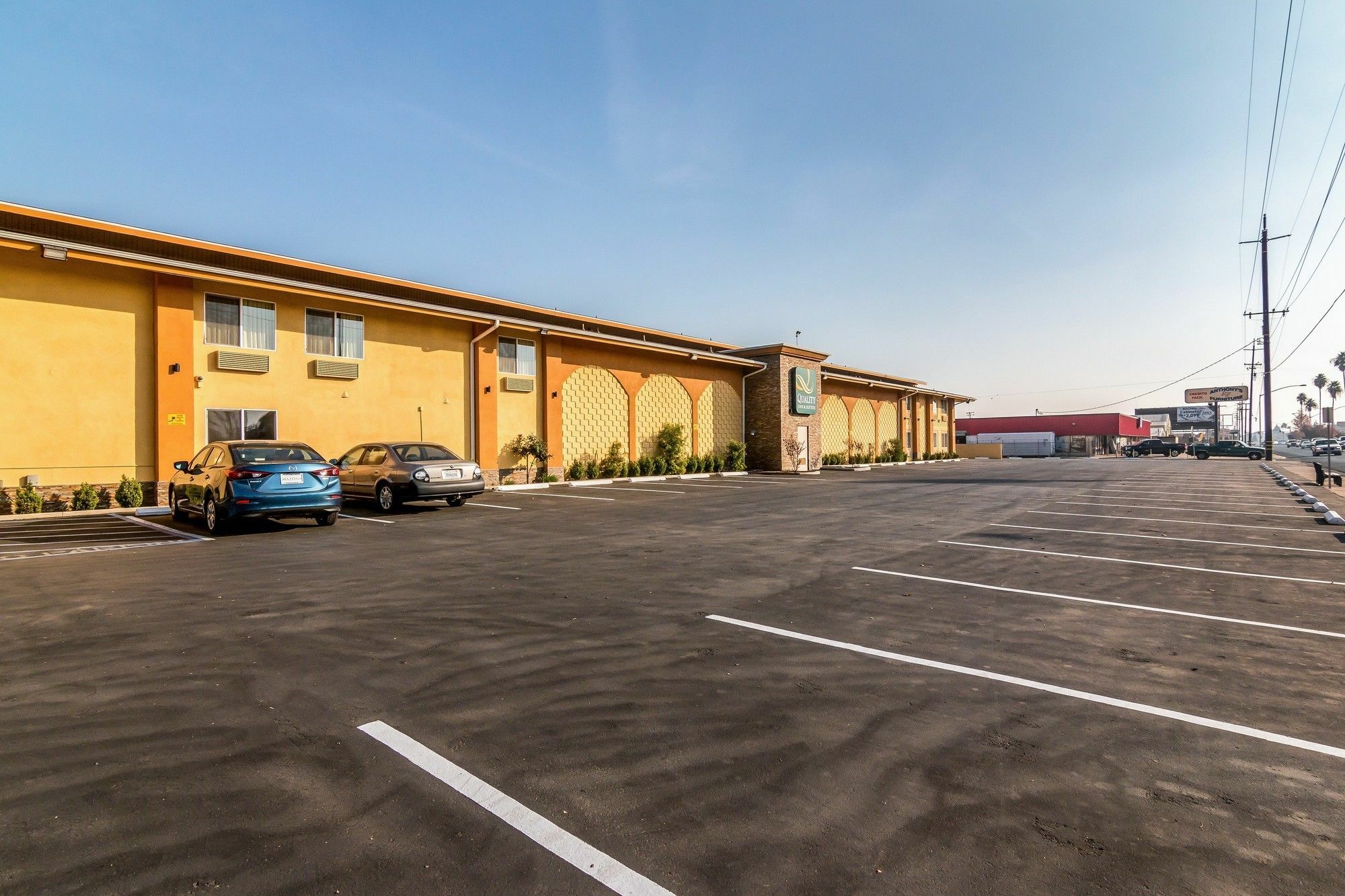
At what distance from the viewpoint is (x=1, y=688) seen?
12.7 ft

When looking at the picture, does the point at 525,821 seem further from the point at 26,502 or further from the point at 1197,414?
the point at 1197,414

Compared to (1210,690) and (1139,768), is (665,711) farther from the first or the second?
(1210,690)

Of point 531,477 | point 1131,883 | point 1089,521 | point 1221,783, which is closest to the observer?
point 1131,883

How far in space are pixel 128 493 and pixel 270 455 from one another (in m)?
6.06

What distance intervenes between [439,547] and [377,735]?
19.2ft

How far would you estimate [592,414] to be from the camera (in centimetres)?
2372

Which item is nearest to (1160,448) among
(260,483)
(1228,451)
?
(1228,451)

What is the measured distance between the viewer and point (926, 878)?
7.30ft

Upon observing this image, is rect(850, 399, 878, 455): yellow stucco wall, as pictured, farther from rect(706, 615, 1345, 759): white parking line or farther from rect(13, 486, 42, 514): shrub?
rect(706, 615, 1345, 759): white parking line

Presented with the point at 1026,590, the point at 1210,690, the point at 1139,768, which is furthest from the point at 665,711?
the point at 1026,590

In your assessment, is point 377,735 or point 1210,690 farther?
point 1210,690

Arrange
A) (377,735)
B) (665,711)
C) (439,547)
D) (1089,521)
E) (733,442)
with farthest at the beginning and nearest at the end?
1. (733,442)
2. (1089,521)
3. (439,547)
4. (665,711)
5. (377,735)

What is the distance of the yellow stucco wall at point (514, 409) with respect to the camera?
819 inches

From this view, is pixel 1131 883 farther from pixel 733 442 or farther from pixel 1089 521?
pixel 733 442
